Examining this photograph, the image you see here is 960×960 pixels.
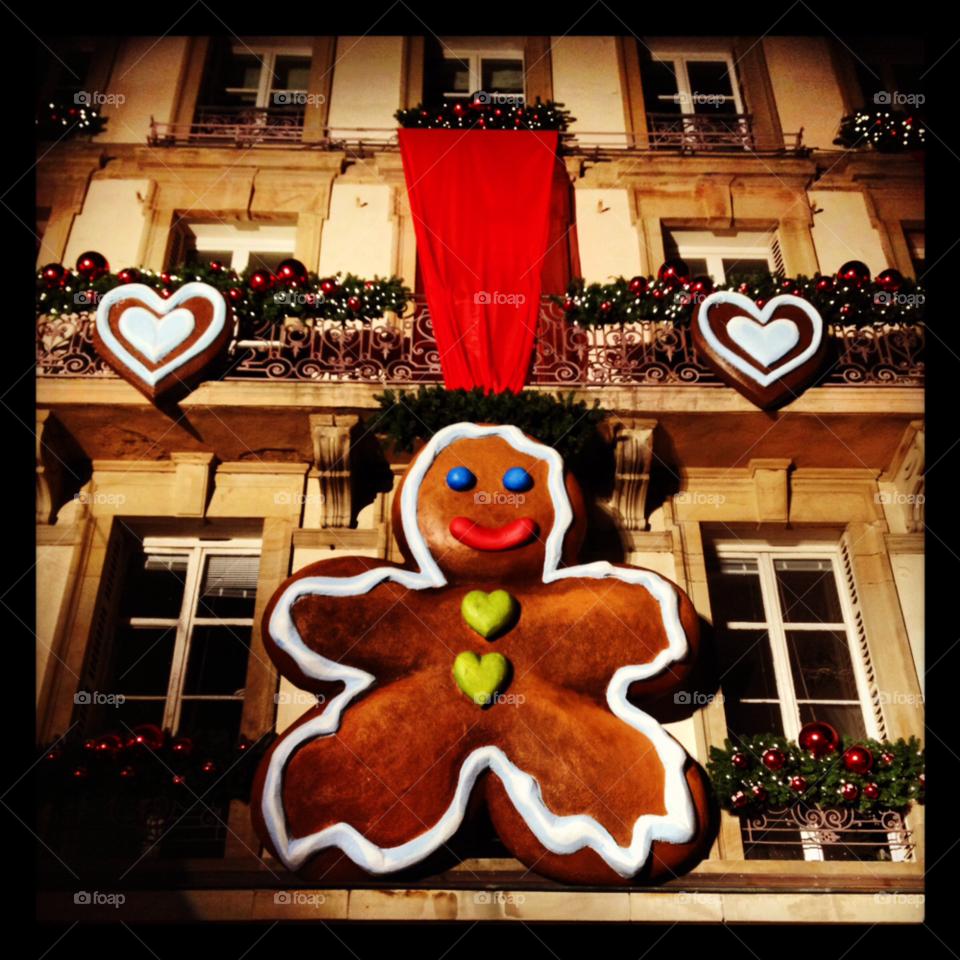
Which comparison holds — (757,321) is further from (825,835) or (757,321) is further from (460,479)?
(825,835)

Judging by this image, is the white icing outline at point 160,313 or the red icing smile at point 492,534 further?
the white icing outline at point 160,313

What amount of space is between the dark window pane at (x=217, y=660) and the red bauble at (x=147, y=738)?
809mm

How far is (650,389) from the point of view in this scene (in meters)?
7.25

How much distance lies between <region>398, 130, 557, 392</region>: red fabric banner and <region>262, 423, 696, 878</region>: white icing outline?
1676 mm

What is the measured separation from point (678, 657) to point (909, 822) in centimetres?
206

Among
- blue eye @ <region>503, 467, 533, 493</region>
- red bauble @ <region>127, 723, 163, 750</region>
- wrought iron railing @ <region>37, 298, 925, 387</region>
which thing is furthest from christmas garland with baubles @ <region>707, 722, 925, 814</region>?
red bauble @ <region>127, 723, 163, 750</region>

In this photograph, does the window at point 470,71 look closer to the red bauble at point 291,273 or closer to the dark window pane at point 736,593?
the red bauble at point 291,273

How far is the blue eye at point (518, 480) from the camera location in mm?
5949

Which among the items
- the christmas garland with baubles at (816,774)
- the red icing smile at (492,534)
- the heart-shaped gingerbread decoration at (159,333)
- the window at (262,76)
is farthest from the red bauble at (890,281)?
the window at (262,76)

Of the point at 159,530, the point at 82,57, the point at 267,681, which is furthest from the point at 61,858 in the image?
the point at 82,57

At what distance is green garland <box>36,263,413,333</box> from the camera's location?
7.76 m

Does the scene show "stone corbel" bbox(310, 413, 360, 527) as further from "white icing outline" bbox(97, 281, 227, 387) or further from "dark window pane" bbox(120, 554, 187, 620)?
"dark window pane" bbox(120, 554, 187, 620)

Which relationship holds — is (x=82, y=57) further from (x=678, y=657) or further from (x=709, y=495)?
(x=678, y=657)

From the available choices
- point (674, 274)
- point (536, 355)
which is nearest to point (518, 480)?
point (536, 355)
